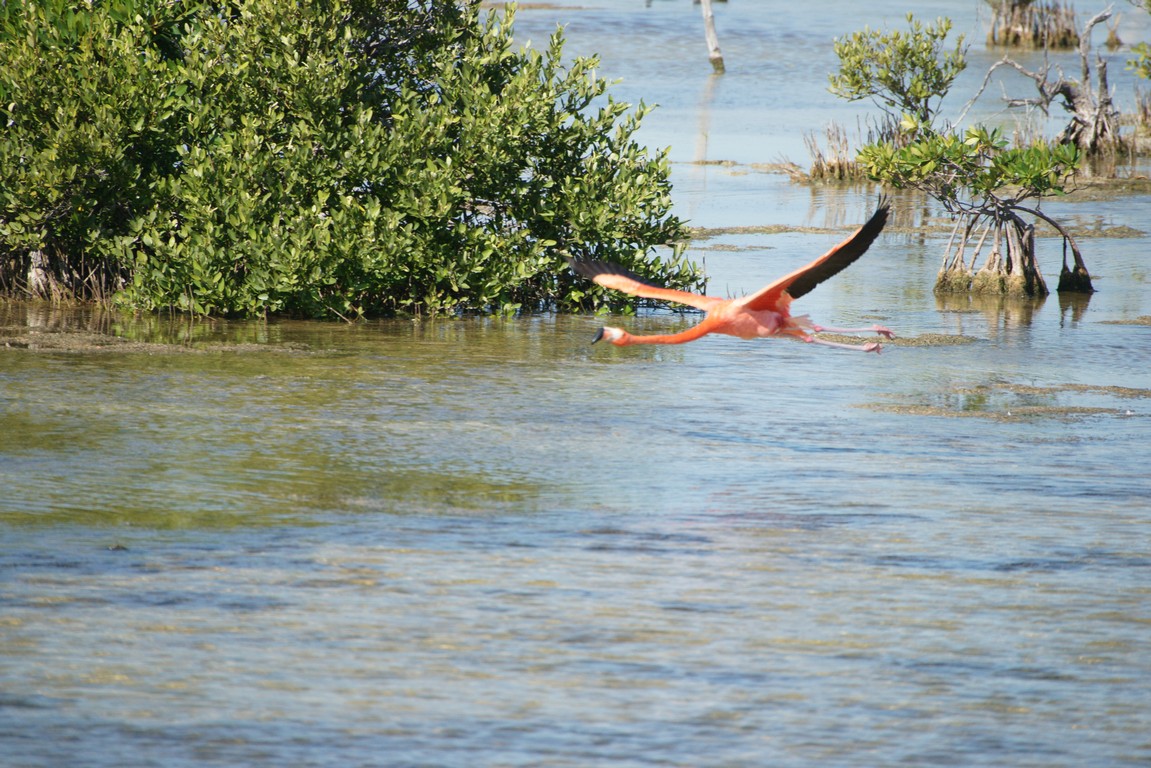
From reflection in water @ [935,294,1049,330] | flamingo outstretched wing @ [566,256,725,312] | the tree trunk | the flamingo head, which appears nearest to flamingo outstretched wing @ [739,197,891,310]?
flamingo outstretched wing @ [566,256,725,312]

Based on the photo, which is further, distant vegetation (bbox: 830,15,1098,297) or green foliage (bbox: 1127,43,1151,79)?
green foliage (bbox: 1127,43,1151,79)

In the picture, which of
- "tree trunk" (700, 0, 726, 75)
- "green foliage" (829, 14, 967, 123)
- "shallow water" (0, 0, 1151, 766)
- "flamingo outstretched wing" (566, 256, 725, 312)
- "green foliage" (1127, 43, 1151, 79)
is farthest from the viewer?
"tree trunk" (700, 0, 726, 75)

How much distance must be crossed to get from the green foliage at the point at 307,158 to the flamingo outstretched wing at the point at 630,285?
3.61 m

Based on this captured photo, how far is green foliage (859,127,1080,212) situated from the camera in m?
14.4

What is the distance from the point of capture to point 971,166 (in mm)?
15016

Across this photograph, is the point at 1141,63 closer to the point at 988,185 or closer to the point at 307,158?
the point at 988,185

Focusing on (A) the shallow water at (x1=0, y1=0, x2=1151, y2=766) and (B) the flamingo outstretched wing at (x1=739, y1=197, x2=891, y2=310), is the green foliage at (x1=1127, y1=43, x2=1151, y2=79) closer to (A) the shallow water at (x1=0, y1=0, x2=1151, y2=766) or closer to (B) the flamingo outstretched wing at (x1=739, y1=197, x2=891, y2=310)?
(A) the shallow water at (x1=0, y1=0, x2=1151, y2=766)

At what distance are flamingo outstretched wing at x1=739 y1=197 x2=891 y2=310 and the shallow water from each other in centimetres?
90

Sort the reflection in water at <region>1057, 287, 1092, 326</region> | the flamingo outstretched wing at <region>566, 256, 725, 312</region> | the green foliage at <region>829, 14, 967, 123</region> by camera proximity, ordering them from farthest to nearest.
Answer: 1. the green foliage at <region>829, 14, 967, 123</region>
2. the reflection in water at <region>1057, 287, 1092, 326</region>
3. the flamingo outstretched wing at <region>566, 256, 725, 312</region>

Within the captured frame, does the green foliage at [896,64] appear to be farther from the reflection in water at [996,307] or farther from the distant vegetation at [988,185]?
the reflection in water at [996,307]

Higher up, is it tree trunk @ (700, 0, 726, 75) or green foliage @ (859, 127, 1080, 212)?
tree trunk @ (700, 0, 726, 75)

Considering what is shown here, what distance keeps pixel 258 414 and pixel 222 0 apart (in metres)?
4.96

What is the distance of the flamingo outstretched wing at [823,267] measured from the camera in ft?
25.8

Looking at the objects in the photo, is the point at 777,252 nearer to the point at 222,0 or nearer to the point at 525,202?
the point at 525,202
